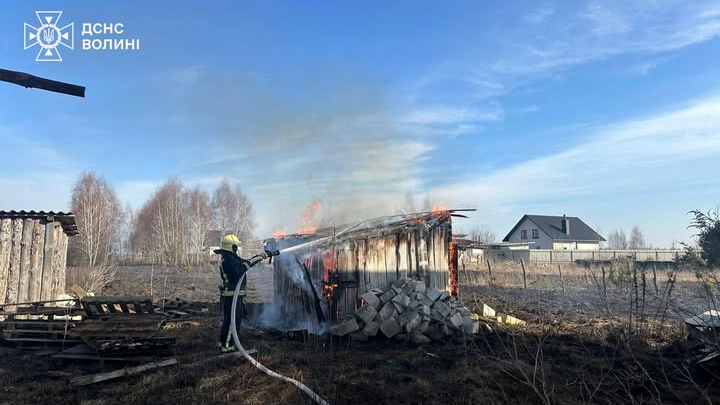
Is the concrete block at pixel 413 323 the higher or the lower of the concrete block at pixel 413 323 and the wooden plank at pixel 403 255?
the lower

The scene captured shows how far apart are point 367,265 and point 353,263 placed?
1.51 feet

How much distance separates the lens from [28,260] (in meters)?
12.0

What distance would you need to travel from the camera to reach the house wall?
5229 cm

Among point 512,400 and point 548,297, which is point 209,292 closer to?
point 548,297

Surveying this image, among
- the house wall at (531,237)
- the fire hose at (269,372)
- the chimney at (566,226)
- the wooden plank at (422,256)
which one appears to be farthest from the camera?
the chimney at (566,226)

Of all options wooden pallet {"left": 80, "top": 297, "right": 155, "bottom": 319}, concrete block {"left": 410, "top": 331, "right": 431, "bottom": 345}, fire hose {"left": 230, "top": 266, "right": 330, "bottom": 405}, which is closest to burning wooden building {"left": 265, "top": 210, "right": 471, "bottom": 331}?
concrete block {"left": 410, "top": 331, "right": 431, "bottom": 345}

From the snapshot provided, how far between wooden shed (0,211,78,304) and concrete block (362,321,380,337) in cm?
968

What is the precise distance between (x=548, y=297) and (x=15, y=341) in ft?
54.5

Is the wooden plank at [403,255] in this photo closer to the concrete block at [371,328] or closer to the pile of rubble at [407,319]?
the pile of rubble at [407,319]

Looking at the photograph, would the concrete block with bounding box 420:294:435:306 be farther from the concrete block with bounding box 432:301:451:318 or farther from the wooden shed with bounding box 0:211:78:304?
the wooden shed with bounding box 0:211:78:304

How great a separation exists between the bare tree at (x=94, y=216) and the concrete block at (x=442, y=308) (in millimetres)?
21569

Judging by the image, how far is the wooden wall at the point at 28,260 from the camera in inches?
458

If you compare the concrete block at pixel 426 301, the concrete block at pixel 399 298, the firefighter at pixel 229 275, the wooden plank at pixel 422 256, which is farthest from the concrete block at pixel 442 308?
the firefighter at pixel 229 275

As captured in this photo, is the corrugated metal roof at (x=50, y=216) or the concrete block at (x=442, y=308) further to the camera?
the corrugated metal roof at (x=50, y=216)
